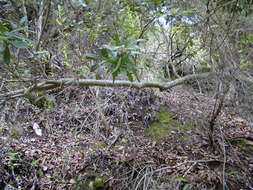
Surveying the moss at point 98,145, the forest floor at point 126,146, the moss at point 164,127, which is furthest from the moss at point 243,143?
the moss at point 98,145

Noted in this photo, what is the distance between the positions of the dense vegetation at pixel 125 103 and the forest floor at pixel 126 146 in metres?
0.01

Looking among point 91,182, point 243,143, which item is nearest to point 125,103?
point 91,182

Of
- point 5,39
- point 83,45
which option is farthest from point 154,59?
point 5,39

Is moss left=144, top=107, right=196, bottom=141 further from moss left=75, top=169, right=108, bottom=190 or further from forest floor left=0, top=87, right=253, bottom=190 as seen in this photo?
moss left=75, top=169, right=108, bottom=190

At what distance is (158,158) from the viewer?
7.80 feet

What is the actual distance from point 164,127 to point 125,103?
0.73 metres

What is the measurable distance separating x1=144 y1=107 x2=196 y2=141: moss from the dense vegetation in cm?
1

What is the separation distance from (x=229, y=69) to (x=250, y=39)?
342 mm

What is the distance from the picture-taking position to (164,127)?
3004mm

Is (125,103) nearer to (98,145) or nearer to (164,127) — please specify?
(164,127)

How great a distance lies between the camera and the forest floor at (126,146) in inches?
81.2

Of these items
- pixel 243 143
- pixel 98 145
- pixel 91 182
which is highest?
pixel 243 143

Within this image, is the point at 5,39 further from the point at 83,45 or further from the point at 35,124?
the point at 35,124

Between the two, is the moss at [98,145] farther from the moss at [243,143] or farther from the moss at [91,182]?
the moss at [243,143]
